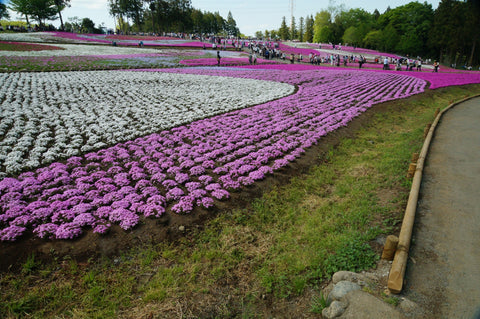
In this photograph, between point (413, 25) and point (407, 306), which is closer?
point (407, 306)

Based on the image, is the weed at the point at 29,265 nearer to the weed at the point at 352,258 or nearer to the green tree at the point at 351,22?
the weed at the point at 352,258

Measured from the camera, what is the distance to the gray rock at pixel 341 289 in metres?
4.19

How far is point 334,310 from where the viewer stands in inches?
157

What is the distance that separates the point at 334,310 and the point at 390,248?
1715mm

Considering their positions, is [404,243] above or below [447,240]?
above

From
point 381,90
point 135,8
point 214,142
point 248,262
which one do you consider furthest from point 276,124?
point 135,8

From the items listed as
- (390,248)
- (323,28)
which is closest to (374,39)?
(323,28)

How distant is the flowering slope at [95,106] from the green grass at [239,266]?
5.37 metres

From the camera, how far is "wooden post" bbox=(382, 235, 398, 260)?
474 centimetres

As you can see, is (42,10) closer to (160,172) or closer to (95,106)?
(95,106)

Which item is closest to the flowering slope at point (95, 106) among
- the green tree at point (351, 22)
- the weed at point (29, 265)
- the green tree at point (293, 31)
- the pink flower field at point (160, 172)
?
the pink flower field at point (160, 172)

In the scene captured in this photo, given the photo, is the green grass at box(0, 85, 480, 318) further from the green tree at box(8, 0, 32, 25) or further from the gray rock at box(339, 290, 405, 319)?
the green tree at box(8, 0, 32, 25)

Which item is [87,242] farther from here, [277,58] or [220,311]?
[277,58]

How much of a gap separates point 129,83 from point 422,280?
23879 mm
